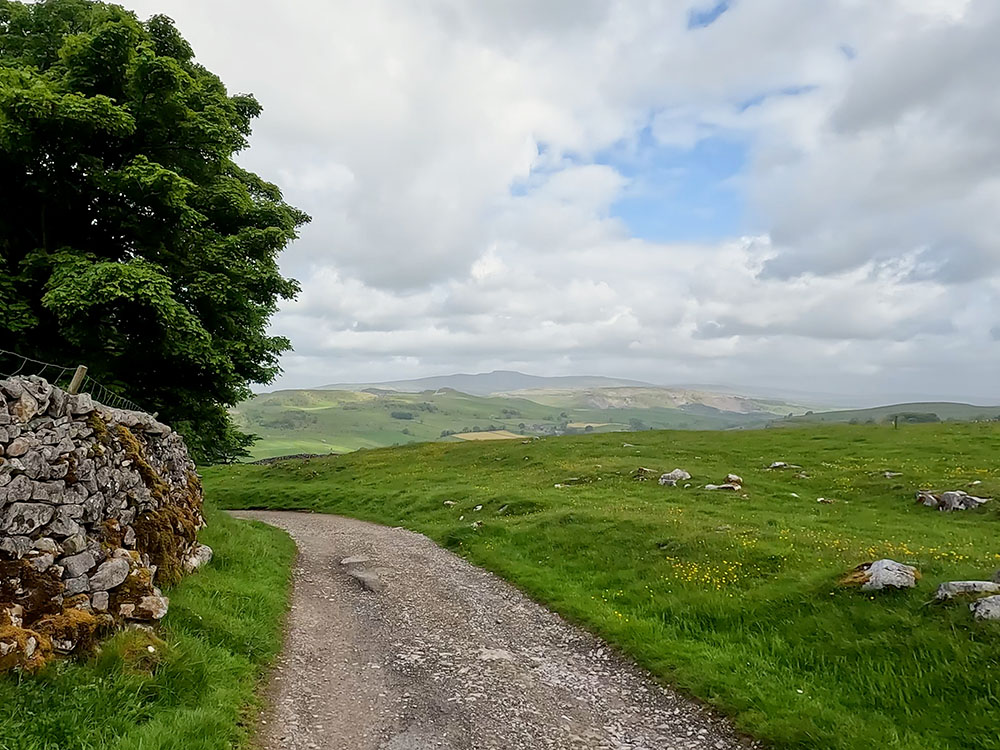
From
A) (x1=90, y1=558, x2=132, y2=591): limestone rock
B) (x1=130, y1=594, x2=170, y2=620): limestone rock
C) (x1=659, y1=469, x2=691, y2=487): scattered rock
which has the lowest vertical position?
(x1=659, y1=469, x2=691, y2=487): scattered rock

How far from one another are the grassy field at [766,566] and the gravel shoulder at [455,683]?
0.86m

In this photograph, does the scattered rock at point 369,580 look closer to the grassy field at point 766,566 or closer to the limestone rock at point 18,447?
the grassy field at point 766,566

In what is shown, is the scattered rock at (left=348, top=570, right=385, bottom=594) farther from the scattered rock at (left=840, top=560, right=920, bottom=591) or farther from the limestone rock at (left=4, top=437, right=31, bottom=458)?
the scattered rock at (left=840, top=560, right=920, bottom=591)

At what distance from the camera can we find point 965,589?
428 inches

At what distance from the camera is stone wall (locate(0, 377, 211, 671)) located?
335 inches

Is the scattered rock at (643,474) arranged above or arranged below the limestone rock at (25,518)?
below

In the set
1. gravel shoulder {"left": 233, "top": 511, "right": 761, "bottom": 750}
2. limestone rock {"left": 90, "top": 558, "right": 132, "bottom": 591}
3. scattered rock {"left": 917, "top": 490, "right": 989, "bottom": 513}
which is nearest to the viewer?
gravel shoulder {"left": 233, "top": 511, "right": 761, "bottom": 750}

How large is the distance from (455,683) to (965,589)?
392 inches

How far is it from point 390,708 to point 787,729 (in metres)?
6.31

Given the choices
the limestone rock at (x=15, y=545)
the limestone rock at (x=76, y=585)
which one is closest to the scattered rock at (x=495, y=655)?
the limestone rock at (x=76, y=585)

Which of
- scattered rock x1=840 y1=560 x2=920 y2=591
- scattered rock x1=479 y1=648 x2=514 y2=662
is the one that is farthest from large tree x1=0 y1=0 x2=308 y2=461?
scattered rock x1=840 y1=560 x2=920 y2=591

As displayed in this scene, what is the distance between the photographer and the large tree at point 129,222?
17.4 meters

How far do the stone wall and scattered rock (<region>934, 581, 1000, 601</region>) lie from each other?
14962mm

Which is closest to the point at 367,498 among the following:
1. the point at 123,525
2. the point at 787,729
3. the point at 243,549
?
the point at 243,549
